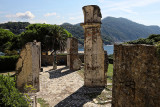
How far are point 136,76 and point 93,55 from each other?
645 centimetres

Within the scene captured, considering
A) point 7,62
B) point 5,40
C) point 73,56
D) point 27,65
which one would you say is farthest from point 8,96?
point 5,40

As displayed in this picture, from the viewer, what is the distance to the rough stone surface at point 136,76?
3.75 metres

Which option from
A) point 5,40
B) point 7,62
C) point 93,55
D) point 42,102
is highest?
point 5,40

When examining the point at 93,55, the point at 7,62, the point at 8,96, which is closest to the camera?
the point at 8,96

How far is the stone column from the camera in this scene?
10.6 m

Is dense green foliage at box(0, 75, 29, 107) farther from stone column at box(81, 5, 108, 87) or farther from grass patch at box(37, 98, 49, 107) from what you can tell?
stone column at box(81, 5, 108, 87)

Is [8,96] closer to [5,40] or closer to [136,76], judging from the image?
[136,76]

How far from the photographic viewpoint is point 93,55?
10.8 m

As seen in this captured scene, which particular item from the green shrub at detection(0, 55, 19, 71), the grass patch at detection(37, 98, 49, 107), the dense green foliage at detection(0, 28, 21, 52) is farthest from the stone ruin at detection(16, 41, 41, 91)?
the dense green foliage at detection(0, 28, 21, 52)

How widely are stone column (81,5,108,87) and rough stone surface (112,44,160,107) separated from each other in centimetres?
538

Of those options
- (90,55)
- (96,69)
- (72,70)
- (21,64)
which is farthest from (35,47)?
(72,70)

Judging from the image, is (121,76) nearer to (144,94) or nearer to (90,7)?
(144,94)

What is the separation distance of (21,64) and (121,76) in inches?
271

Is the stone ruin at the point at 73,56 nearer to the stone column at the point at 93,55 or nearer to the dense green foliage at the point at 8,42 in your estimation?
the stone column at the point at 93,55
